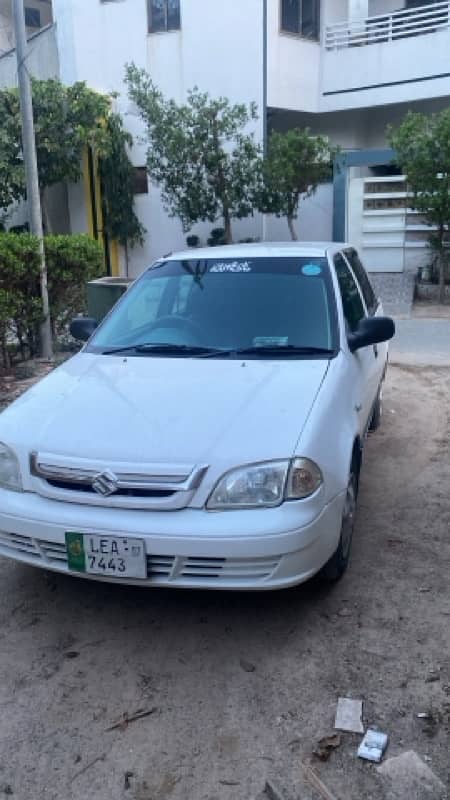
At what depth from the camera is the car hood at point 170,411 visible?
279 cm

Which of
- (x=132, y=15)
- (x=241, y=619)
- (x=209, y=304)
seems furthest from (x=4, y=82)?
(x=241, y=619)

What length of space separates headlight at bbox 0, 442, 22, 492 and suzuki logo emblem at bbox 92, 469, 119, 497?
0.44 meters

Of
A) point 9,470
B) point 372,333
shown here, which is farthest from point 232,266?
point 9,470

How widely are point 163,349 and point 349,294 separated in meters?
1.38

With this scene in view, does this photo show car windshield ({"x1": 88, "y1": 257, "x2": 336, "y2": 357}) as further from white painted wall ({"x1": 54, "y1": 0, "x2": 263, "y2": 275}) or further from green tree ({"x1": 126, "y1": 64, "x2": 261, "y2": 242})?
white painted wall ({"x1": 54, "y1": 0, "x2": 263, "y2": 275})

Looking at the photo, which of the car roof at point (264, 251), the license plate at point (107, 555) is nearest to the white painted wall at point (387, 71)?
the car roof at point (264, 251)

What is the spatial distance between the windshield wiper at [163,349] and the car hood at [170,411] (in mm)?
117

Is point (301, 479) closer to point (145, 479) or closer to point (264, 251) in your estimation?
point (145, 479)

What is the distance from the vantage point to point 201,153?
14.4 metres

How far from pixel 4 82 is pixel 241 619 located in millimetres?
19310

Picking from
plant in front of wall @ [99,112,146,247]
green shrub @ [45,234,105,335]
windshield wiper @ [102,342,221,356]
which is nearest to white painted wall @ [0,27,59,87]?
plant in front of wall @ [99,112,146,247]

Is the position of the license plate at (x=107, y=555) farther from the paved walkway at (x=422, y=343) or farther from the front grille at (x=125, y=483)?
the paved walkway at (x=422, y=343)

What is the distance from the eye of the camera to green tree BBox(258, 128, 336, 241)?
13680mm

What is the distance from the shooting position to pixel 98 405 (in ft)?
10.5
